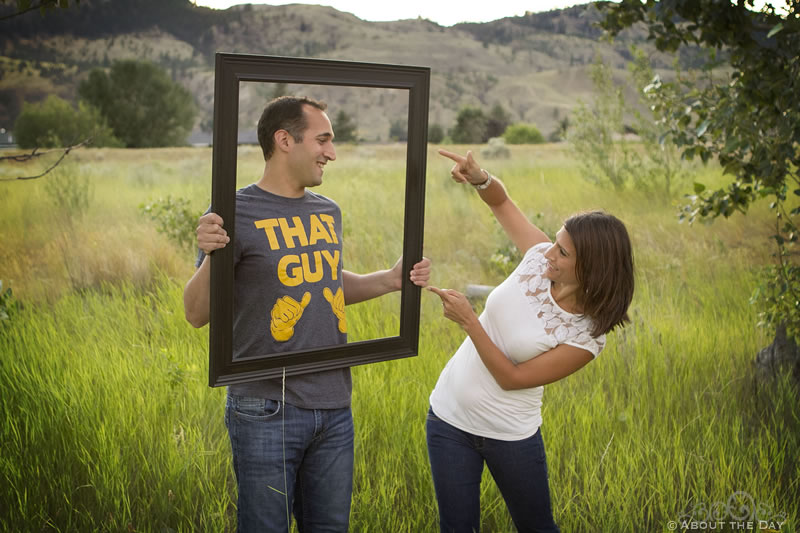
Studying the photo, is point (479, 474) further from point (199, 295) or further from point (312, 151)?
point (312, 151)

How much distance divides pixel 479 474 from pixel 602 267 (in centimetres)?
90

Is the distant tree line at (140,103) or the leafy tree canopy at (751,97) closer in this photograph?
the leafy tree canopy at (751,97)

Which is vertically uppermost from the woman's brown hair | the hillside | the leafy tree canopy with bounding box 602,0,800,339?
the hillside

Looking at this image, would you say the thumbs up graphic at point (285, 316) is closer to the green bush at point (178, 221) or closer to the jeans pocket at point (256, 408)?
the jeans pocket at point (256, 408)

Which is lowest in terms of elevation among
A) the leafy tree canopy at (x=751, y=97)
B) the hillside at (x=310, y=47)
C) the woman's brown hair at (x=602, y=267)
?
the woman's brown hair at (x=602, y=267)

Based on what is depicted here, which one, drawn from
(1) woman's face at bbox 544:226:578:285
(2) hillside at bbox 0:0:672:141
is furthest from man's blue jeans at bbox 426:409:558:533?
(2) hillside at bbox 0:0:672:141

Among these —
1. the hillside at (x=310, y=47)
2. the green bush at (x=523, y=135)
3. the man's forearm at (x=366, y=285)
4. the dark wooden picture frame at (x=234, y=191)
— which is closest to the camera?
the dark wooden picture frame at (x=234, y=191)

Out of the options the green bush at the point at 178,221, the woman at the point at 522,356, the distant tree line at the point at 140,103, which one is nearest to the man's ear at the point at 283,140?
the woman at the point at 522,356

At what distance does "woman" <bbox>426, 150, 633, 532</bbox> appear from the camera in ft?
7.45

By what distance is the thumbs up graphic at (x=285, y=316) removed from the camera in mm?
2117

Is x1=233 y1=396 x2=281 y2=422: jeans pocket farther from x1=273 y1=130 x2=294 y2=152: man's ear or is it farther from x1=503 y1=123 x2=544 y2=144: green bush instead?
x1=503 y1=123 x2=544 y2=144: green bush

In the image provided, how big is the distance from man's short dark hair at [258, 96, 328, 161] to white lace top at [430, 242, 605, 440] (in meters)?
0.97

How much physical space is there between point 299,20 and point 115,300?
159ft

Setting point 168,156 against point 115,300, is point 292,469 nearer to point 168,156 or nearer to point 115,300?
point 115,300
